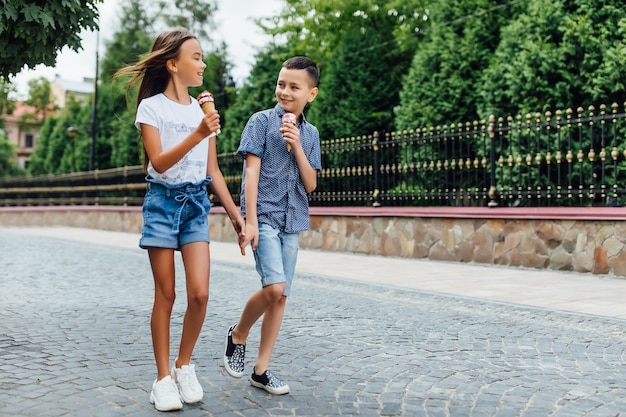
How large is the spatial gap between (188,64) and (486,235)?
8.08 meters

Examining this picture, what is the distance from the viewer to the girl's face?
148 inches

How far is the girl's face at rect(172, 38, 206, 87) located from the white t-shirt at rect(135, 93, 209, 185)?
0.13 m

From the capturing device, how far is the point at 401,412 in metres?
3.72

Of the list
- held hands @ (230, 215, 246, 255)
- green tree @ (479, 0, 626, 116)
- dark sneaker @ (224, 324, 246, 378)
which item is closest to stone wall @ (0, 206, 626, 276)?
green tree @ (479, 0, 626, 116)

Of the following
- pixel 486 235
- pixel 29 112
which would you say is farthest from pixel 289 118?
pixel 29 112

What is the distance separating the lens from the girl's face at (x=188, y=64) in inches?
148

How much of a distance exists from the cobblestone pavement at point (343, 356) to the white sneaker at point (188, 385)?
1.9 inches

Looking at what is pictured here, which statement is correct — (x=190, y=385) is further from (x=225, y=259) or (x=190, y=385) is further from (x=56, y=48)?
(x=225, y=259)

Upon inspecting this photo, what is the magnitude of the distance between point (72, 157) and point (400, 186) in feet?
94.2

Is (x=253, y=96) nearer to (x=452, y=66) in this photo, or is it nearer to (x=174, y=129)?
(x=452, y=66)

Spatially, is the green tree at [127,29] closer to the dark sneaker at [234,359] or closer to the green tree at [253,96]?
the green tree at [253,96]

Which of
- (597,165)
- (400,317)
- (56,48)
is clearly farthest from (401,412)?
(597,165)

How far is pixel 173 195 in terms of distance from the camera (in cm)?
371

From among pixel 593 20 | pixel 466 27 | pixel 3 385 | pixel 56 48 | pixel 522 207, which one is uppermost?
pixel 466 27
